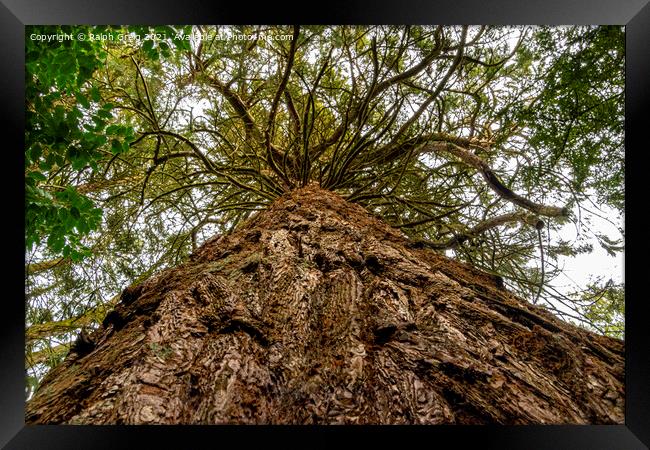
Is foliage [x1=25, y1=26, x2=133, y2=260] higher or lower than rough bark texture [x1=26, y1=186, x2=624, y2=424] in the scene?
higher

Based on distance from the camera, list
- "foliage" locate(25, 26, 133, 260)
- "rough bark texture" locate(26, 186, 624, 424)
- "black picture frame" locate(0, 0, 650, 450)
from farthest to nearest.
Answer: "foliage" locate(25, 26, 133, 260) < "black picture frame" locate(0, 0, 650, 450) < "rough bark texture" locate(26, 186, 624, 424)

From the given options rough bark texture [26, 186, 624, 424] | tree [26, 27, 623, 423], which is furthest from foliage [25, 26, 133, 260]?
rough bark texture [26, 186, 624, 424]

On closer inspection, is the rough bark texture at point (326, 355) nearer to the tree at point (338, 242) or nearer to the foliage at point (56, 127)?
the tree at point (338, 242)

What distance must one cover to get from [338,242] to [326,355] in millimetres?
458

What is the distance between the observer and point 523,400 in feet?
1.96

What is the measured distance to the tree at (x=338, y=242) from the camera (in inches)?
24.1

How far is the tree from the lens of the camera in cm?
61

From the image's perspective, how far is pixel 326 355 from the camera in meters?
0.67

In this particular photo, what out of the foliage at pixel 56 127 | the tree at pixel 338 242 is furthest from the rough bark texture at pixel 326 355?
the foliage at pixel 56 127

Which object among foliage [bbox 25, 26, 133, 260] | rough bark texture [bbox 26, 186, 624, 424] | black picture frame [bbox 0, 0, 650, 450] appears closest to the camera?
rough bark texture [bbox 26, 186, 624, 424]

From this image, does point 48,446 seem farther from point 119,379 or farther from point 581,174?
point 581,174

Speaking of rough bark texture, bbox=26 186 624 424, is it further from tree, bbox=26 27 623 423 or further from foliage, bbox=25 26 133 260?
foliage, bbox=25 26 133 260
